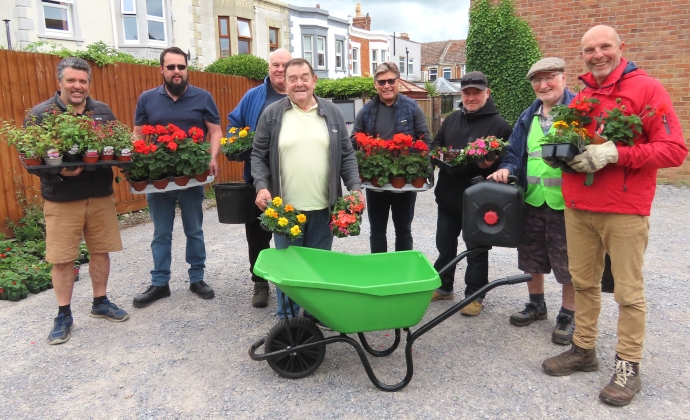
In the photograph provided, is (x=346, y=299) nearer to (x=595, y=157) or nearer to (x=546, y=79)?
(x=595, y=157)

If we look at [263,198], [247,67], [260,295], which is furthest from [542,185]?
[247,67]

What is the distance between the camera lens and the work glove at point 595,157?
8.62 feet

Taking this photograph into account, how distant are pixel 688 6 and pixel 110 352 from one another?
33.7ft

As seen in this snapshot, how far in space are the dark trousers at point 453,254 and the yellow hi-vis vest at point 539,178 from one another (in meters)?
0.67

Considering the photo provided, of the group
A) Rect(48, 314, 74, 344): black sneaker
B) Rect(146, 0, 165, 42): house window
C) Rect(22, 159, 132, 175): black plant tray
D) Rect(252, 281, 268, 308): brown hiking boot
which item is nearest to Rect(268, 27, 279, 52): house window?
Rect(146, 0, 165, 42): house window

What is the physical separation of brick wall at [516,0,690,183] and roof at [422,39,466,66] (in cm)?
4130

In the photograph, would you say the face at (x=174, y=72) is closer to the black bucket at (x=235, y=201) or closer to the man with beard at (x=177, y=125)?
the man with beard at (x=177, y=125)

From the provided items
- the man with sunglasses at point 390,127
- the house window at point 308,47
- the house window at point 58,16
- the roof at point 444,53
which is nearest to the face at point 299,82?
the man with sunglasses at point 390,127

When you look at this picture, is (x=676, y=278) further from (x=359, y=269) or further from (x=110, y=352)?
(x=110, y=352)

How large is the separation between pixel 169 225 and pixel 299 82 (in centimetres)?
192

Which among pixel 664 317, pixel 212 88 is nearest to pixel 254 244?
pixel 664 317

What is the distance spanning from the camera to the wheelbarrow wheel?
3.14 metres

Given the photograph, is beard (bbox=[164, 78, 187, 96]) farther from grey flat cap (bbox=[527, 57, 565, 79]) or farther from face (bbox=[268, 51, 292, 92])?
grey flat cap (bbox=[527, 57, 565, 79])

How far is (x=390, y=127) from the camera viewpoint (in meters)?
4.24
